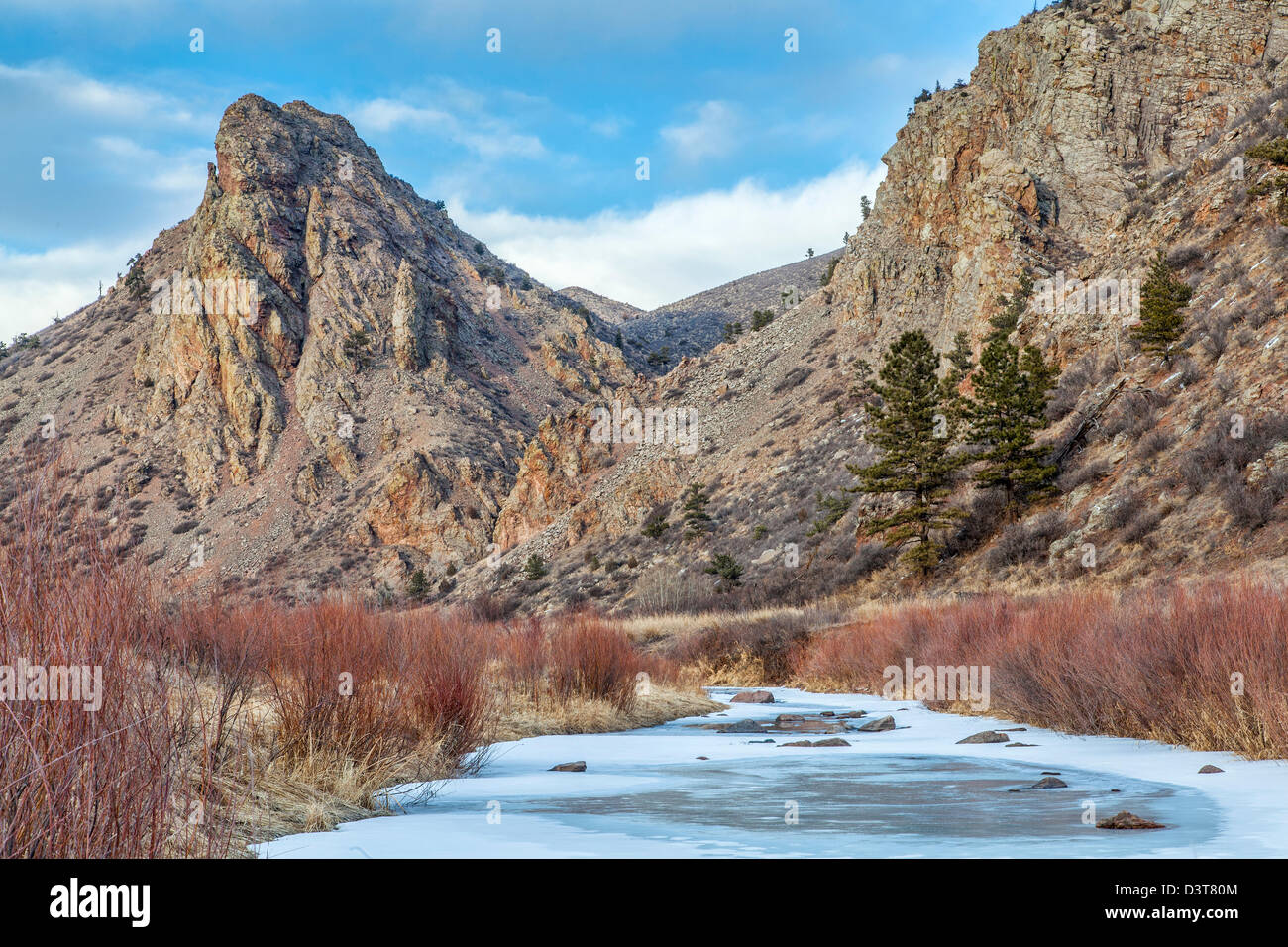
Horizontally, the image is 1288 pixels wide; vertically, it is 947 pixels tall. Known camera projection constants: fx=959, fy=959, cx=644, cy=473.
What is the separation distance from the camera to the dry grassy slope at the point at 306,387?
202 ft

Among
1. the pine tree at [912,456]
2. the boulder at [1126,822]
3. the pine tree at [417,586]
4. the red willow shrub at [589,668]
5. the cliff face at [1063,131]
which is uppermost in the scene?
the cliff face at [1063,131]

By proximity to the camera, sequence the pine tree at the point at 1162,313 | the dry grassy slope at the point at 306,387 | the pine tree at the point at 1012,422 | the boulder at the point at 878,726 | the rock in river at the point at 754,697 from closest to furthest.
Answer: the boulder at the point at 878,726 → the rock in river at the point at 754,697 → the pine tree at the point at 1162,313 → the pine tree at the point at 1012,422 → the dry grassy slope at the point at 306,387

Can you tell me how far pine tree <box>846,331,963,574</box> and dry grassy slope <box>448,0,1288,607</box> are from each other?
1215 millimetres

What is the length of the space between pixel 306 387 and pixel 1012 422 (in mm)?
54003

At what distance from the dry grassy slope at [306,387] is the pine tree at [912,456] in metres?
36.3

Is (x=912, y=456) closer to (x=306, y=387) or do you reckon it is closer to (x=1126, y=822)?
(x=1126, y=822)

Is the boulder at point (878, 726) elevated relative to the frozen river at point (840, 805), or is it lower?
lower

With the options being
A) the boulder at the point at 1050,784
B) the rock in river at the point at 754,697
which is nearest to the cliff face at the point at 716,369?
the rock in river at the point at 754,697

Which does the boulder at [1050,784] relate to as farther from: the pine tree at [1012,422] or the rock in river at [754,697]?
the pine tree at [1012,422]

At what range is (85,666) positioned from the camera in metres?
2.90

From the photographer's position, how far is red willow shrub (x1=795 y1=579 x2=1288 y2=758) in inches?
269

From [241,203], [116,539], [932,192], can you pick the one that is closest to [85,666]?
[116,539]

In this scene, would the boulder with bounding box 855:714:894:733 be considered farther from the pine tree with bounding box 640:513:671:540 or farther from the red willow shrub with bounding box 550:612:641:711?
the pine tree with bounding box 640:513:671:540

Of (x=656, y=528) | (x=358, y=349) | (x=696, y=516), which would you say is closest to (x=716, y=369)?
(x=656, y=528)
